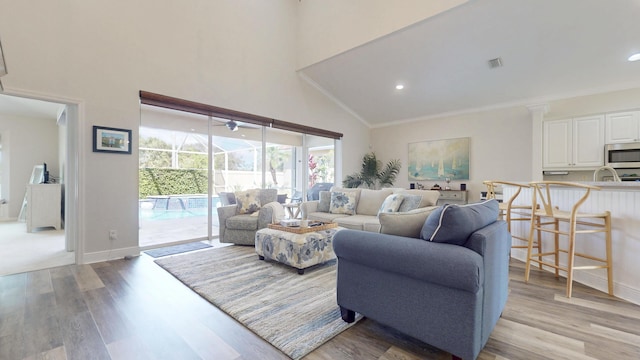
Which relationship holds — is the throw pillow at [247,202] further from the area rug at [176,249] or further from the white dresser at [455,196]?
the white dresser at [455,196]

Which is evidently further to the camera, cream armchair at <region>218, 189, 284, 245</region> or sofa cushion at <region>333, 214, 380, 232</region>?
cream armchair at <region>218, 189, 284, 245</region>

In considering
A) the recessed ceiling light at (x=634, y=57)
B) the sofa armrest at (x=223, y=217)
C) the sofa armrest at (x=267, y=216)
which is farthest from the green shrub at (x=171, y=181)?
the recessed ceiling light at (x=634, y=57)

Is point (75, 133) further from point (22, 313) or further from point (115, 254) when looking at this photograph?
point (22, 313)

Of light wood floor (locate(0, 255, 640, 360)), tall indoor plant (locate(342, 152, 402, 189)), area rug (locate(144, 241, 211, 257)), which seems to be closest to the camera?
light wood floor (locate(0, 255, 640, 360))

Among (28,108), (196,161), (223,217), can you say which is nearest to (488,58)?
(223,217)

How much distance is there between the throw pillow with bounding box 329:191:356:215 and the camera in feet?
15.5

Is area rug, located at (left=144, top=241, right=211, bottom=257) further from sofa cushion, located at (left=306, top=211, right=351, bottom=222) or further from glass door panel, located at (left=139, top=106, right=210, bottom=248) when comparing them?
sofa cushion, located at (left=306, top=211, right=351, bottom=222)

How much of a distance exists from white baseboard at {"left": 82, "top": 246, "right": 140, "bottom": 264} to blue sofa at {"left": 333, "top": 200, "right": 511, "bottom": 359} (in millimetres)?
3262

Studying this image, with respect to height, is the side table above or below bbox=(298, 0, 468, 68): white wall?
below

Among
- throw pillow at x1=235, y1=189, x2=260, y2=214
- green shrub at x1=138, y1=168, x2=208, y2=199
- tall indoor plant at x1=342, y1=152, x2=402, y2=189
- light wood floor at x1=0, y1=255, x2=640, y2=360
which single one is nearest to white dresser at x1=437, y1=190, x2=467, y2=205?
tall indoor plant at x1=342, y1=152, x2=402, y2=189

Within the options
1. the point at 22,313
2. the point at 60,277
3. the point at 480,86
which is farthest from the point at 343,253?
the point at 480,86

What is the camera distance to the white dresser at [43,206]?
5.01m

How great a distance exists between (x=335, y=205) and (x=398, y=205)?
3.92 ft

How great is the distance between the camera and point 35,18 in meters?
3.05
